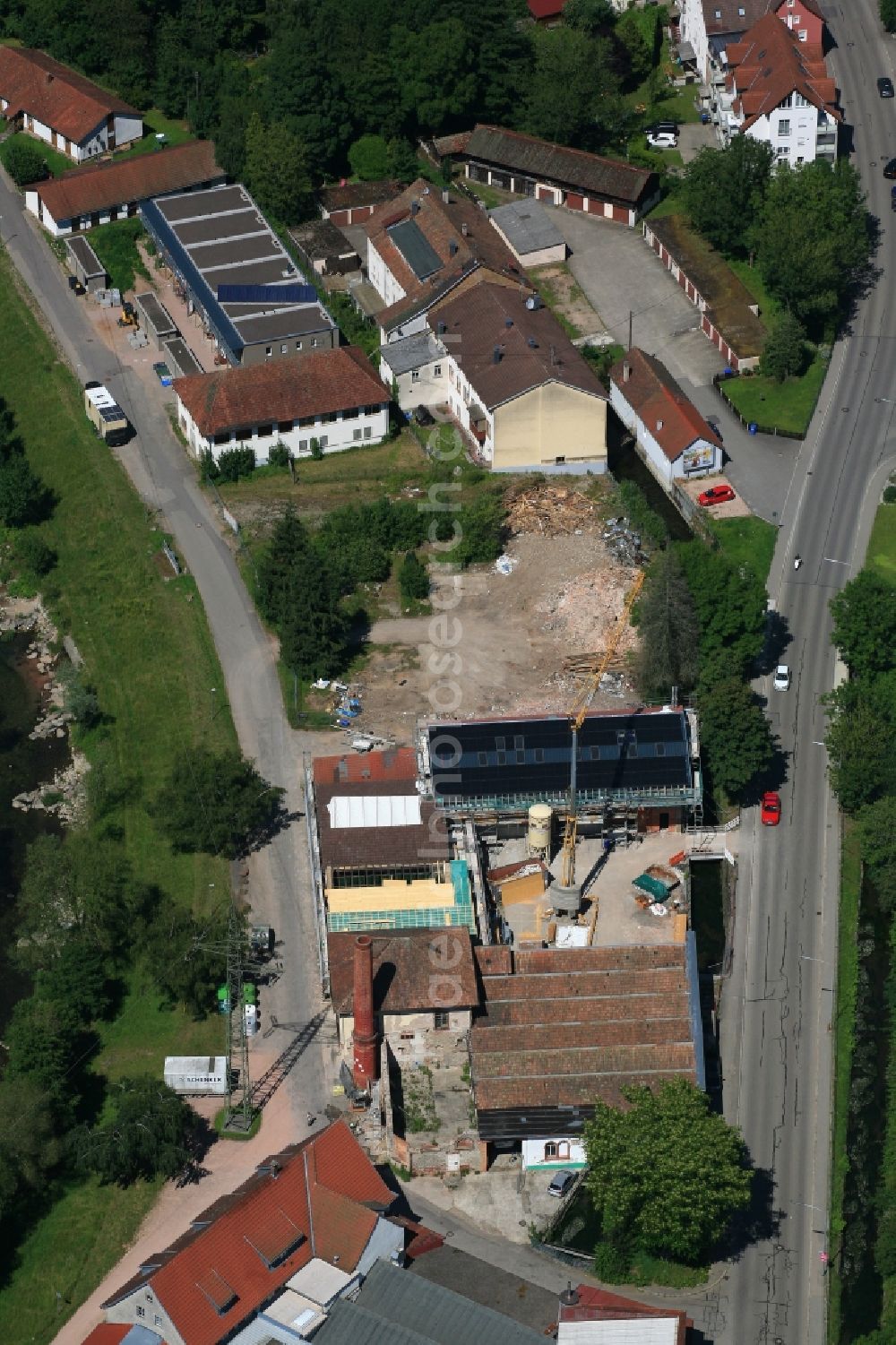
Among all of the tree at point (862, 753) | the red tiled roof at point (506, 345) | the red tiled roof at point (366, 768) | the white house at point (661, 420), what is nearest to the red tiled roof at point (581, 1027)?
the red tiled roof at point (366, 768)

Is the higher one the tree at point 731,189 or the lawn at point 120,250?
the tree at point 731,189

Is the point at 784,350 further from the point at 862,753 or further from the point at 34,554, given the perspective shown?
the point at 34,554

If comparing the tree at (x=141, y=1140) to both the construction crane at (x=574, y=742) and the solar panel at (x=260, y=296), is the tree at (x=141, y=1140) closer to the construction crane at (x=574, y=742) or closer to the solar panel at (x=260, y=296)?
the construction crane at (x=574, y=742)

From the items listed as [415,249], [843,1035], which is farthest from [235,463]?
[843,1035]

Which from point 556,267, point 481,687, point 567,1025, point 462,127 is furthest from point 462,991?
point 462,127

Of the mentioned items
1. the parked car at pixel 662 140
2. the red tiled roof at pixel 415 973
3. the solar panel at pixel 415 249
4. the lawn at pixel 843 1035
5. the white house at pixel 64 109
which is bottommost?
the lawn at pixel 843 1035

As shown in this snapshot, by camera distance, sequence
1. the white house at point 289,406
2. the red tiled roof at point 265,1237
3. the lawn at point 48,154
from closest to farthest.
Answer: the red tiled roof at point 265,1237 → the white house at point 289,406 → the lawn at point 48,154
